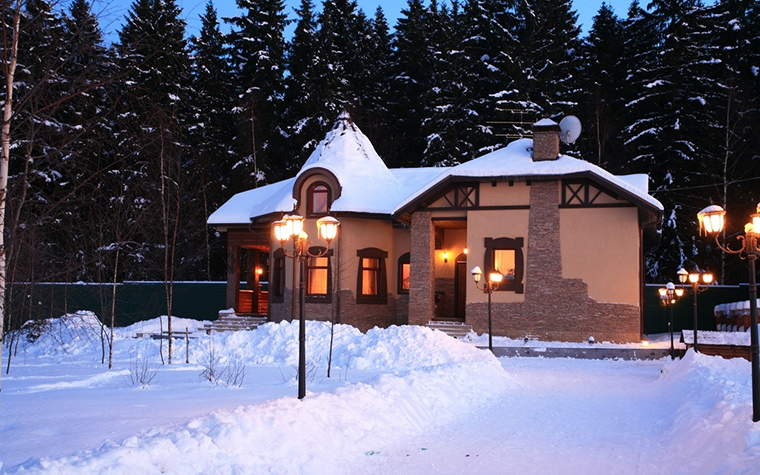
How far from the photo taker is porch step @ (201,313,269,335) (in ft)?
96.5

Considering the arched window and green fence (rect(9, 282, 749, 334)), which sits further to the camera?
green fence (rect(9, 282, 749, 334))

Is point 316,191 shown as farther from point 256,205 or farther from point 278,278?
point 256,205

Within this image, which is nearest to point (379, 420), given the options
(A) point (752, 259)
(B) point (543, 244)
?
(A) point (752, 259)

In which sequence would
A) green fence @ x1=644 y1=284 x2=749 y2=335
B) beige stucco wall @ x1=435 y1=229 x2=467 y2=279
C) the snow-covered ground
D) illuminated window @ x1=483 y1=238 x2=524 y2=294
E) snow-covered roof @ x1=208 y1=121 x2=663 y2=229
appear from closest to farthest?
the snow-covered ground
snow-covered roof @ x1=208 y1=121 x2=663 y2=229
illuminated window @ x1=483 y1=238 x2=524 y2=294
beige stucco wall @ x1=435 y1=229 x2=467 y2=279
green fence @ x1=644 y1=284 x2=749 y2=335

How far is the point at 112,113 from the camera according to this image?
21.6ft

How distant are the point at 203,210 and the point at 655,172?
2748cm

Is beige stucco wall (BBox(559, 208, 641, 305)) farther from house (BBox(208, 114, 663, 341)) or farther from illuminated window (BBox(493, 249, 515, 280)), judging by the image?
illuminated window (BBox(493, 249, 515, 280))

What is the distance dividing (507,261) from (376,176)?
7119 millimetres

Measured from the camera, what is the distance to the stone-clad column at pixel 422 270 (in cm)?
2691

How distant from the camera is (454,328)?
2606cm

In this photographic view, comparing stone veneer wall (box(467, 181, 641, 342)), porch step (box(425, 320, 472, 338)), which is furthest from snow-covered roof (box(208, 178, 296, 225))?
stone veneer wall (box(467, 181, 641, 342))

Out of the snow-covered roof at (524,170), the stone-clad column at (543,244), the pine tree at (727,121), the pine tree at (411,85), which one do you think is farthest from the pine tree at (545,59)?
the stone-clad column at (543,244)

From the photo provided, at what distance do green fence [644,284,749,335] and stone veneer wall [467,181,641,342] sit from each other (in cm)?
Result: 1061

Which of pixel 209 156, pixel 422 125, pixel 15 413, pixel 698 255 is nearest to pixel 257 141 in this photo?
pixel 209 156
